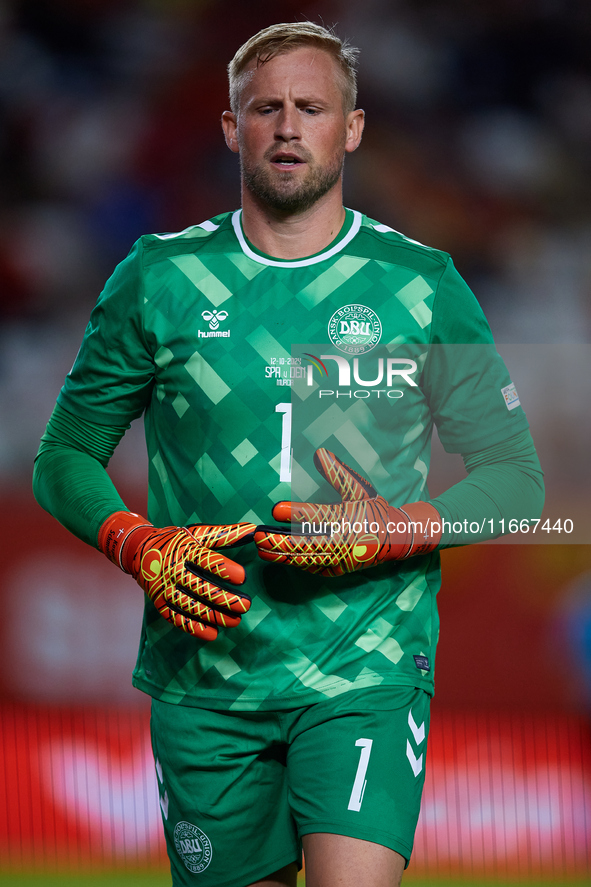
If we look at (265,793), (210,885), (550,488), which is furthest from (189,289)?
(550,488)

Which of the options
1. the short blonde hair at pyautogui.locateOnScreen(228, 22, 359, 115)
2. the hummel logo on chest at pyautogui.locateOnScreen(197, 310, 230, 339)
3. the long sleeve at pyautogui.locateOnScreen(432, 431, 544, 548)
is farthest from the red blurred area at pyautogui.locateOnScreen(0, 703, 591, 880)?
the short blonde hair at pyautogui.locateOnScreen(228, 22, 359, 115)

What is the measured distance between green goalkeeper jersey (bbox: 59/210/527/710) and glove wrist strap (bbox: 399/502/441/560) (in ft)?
0.24

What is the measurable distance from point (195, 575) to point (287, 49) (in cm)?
88

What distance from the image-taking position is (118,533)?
54.9 inches

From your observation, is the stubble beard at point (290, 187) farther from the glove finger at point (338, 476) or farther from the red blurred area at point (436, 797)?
the red blurred area at point (436, 797)

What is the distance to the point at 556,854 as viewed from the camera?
233 cm

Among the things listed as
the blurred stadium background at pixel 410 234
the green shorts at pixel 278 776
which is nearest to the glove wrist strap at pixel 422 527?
the green shorts at pixel 278 776

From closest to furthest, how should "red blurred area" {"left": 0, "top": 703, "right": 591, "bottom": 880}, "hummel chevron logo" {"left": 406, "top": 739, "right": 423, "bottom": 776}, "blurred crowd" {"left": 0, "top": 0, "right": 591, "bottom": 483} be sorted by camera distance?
1. "hummel chevron logo" {"left": 406, "top": 739, "right": 423, "bottom": 776}
2. "red blurred area" {"left": 0, "top": 703, "right": 591, "bottom": 880}
3. "blurred crowd" {"left": 0, "top": 0, "right": 591, "bottom": 483}

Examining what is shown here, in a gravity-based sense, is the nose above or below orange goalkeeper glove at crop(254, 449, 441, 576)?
above

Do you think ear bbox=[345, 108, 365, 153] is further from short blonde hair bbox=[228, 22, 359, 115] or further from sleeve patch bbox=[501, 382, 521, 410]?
sleeve patch bbox=[501, 382, 521, 410]

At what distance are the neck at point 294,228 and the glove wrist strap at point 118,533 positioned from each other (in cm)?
50

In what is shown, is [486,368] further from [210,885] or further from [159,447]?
[210,885]

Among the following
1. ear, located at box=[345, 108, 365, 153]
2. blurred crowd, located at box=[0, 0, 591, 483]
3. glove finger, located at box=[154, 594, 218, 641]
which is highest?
blurred crowd, located at box=[0, 0, 591, 483]

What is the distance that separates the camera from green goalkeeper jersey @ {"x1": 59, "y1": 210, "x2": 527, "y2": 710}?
1.39 m
